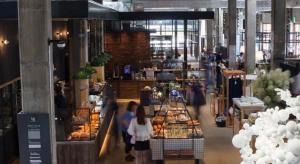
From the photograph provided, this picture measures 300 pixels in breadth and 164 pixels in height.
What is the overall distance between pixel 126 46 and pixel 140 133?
1183 centimetres

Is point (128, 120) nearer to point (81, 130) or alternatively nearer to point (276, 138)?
point (81, 130)

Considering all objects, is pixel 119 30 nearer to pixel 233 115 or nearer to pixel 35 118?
pixel 233 115

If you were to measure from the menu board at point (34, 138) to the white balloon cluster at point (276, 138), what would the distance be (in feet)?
17.4

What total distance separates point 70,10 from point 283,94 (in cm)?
732

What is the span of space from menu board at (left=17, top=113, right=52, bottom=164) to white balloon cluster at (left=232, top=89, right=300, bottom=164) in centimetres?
530

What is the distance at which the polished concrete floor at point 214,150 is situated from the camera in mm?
11266

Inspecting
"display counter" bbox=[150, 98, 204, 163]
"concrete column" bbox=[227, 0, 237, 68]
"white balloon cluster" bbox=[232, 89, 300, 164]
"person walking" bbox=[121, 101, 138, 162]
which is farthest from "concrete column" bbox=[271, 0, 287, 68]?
"white balloon cluster" bbox=[232, 89, 300, 164]

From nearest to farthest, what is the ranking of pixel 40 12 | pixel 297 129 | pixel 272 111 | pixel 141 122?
pixel 297 129
pixel 272 111
pixel 40 12
pixel 141 122

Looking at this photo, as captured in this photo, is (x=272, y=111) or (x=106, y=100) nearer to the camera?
(x=272, y=111)

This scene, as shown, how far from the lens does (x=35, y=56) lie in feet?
25.3

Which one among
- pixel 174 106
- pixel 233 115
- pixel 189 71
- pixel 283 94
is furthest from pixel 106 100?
pixel 283 94

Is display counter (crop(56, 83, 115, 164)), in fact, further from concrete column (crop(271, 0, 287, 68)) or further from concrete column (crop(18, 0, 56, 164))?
concrete column (crop(271, 0, 287, 68))

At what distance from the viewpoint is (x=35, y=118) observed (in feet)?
25.5

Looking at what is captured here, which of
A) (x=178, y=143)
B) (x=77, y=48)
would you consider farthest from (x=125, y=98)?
(x=178, y=143)
